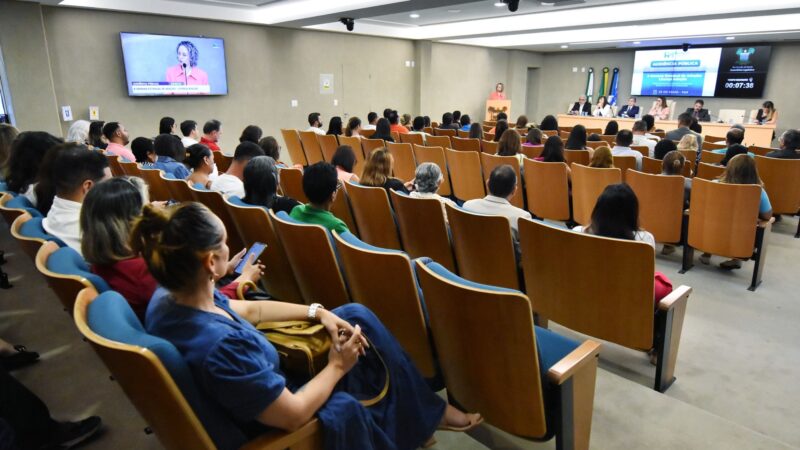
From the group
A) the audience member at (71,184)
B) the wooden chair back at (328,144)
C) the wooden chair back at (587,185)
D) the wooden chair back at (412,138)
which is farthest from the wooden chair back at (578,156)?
the audience member at (71,184)

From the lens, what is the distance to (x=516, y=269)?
2.57 meters

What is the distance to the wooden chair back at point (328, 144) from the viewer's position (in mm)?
6743

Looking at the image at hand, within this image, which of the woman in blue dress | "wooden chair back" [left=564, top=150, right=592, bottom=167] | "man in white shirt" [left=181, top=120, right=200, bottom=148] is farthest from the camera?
"man in white shirt" [left=181, top=120, right=200, bottom=148]

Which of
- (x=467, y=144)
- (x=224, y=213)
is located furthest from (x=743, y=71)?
(x=224, y=213)

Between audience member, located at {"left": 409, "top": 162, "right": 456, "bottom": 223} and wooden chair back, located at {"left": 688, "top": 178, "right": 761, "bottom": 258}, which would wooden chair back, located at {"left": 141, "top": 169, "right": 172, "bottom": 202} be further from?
wooden chair back, located at {"left": 688, "top": 178, "right": 761, "bottom": 258}

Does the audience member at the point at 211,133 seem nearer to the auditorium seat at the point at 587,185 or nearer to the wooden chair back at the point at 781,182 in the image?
the auditorium seat at the point at 587,185

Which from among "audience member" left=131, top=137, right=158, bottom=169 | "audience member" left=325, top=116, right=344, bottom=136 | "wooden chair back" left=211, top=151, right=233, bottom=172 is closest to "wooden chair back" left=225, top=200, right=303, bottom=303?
"audience member" left=131, top=137, right=158, bottom=169

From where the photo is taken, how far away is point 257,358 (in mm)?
1168

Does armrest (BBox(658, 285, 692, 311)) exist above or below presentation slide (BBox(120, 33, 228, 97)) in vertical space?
below

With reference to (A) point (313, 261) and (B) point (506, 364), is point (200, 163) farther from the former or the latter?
(B) point (506, 364)

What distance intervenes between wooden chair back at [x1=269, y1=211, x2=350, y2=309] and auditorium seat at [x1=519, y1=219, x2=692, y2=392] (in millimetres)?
946

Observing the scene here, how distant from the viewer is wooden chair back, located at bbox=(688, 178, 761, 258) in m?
3.40

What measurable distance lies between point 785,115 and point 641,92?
12.0 ft

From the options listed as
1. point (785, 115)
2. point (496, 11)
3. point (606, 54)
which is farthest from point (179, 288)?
point (606, 54)
